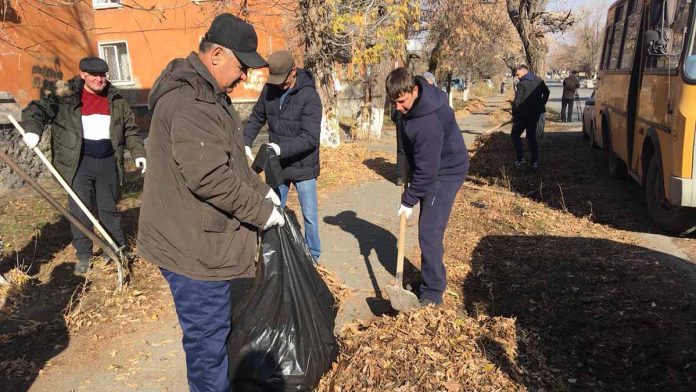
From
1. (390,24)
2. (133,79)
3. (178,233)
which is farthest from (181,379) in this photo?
(133,79)

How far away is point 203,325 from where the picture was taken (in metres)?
2.31

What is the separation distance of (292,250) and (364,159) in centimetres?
774

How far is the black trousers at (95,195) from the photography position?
14.6 ft

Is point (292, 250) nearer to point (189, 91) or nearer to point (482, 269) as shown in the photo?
point (189, 91)

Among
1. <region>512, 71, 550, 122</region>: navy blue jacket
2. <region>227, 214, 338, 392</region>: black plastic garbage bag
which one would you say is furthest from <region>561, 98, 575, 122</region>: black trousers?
<region>227, 214, 338, 392</region>: black plastic garbage bag

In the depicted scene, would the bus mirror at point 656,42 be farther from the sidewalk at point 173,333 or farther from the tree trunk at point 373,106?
the tree trunk at point 373,106

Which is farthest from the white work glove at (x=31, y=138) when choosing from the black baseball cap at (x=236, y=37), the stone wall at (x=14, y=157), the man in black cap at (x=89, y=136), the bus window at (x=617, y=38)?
the bus window at (x=617, y=38)

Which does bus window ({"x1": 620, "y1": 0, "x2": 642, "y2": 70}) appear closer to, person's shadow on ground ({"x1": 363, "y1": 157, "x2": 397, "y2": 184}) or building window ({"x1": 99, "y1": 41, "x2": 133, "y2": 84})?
person's shadow on ground ({"x1": 363, "y1": 157, "x2": 397, "y2": 184})

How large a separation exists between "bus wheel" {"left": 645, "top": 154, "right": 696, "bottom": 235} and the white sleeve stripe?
18.2ft

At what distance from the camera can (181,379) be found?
10.1 ft

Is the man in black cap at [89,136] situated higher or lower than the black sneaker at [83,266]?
higher

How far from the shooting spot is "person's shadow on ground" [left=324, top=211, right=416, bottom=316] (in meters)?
4.09

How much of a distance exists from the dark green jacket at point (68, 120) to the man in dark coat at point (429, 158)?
2510 mm

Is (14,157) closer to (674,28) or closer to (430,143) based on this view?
(430,143)
